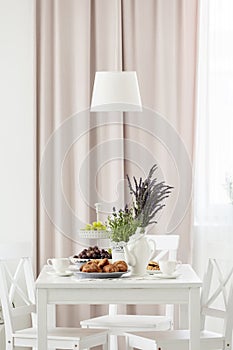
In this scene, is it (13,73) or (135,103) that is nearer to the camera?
(135,103)

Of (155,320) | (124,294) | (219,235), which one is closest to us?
(124,294)

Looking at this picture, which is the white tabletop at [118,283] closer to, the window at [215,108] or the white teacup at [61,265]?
the white teacup at [61,265]

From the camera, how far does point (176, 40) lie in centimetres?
438

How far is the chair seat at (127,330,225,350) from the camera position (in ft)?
10.3

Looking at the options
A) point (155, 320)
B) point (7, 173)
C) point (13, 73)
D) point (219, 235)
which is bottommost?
point (155, 320)

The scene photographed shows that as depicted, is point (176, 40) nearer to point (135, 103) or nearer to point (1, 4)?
point (135, 103)

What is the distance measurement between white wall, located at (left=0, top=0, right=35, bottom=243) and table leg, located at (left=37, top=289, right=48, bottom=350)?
4.91ft

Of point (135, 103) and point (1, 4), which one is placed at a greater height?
point (1, 4)

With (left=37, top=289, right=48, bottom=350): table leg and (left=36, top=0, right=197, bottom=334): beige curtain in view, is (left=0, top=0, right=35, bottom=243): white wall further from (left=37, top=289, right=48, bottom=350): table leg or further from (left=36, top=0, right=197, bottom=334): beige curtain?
(left=37, top=289, right=48, bottom=350): table leg

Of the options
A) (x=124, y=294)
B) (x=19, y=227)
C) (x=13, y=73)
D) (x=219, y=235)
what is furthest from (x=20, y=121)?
(x=124, y=294)

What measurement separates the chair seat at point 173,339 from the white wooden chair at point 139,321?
0.30 metres

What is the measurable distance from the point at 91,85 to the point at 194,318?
191 cm

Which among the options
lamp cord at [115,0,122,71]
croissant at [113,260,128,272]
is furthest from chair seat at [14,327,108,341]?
lamp cord at [115,0,122,71]

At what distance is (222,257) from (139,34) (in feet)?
4.55
